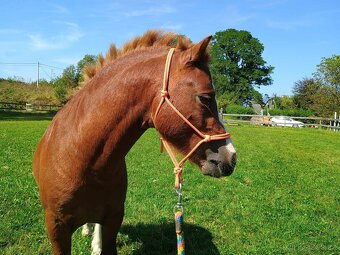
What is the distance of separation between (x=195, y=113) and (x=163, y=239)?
3150 millimetres

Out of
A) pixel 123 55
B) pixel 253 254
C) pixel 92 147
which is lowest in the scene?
pixel 253 254

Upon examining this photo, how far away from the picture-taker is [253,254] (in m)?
4.93

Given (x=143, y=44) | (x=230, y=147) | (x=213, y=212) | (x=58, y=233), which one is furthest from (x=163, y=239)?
(x=143, y=44)

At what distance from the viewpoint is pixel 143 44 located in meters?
3.10

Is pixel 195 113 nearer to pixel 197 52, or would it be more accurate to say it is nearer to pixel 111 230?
pixel 197 52

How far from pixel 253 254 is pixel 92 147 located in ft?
10.2

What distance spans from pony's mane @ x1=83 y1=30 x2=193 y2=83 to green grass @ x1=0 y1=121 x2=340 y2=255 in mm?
2726

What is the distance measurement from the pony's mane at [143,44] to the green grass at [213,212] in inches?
107

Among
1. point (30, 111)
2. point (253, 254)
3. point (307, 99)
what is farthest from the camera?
point (307, 99)

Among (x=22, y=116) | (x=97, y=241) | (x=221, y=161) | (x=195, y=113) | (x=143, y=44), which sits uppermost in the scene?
(x=143, y=44)

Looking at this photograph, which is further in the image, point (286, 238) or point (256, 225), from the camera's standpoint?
point (256, 225)

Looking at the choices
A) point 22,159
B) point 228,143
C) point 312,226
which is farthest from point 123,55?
point 22,159

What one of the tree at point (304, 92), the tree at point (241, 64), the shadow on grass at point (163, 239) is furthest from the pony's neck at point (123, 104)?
the tree at point (241, 64)

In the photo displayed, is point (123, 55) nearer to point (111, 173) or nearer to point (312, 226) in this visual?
point (111, 173)
